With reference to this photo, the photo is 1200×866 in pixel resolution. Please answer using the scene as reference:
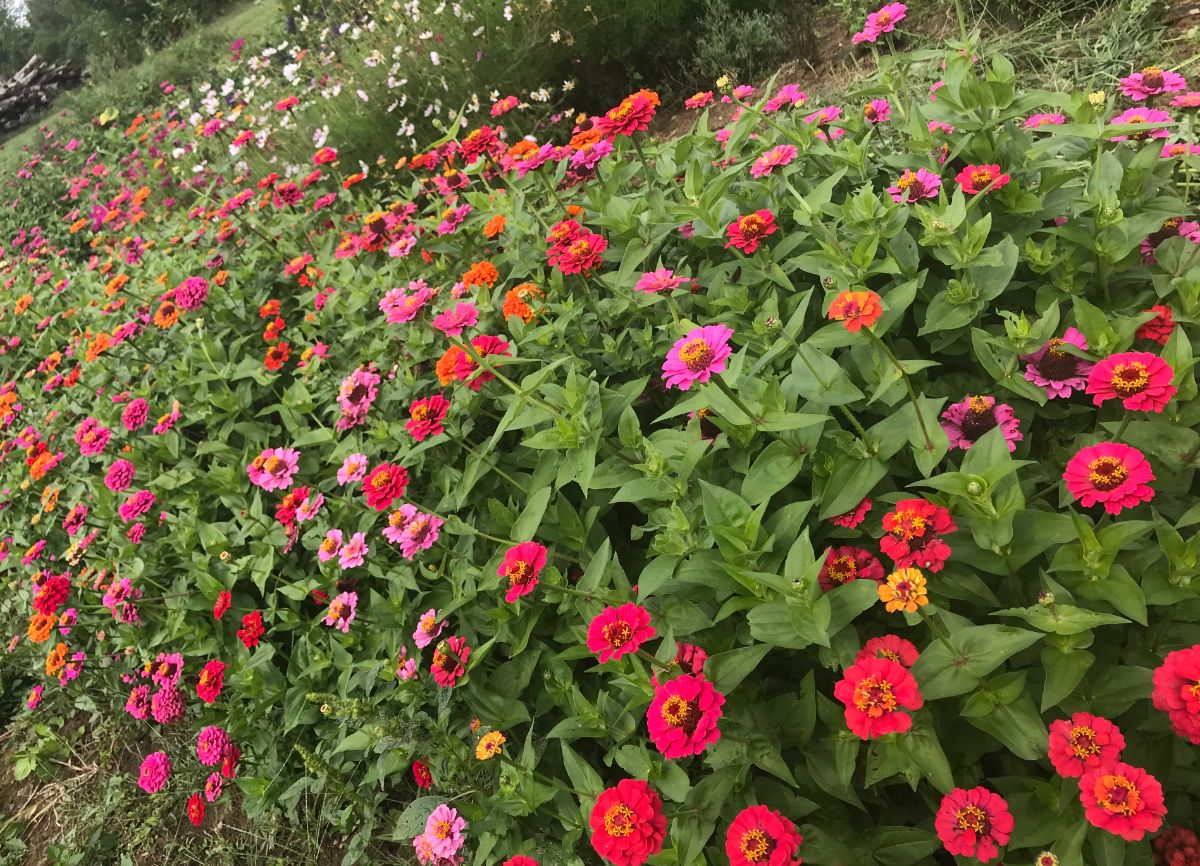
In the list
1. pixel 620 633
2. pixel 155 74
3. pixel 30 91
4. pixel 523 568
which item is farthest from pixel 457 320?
pixel 30 91

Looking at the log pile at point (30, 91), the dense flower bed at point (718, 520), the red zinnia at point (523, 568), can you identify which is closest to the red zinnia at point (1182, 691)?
the dense flower bed at point (718, 520)

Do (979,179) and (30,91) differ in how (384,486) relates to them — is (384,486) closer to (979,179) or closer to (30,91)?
(979,179)

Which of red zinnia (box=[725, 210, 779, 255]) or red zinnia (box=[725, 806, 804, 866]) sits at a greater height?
red zinnia (box=[725, 210, 779, 255])

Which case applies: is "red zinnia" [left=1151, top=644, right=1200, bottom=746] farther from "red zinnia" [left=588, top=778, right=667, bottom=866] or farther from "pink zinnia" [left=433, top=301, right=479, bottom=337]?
"pink zinnia" [left=433, top=301, right=479, bottom=337]

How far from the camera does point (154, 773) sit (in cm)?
240

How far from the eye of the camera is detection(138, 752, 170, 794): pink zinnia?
2.38 meters

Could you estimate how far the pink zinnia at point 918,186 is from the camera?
2109 millimetres

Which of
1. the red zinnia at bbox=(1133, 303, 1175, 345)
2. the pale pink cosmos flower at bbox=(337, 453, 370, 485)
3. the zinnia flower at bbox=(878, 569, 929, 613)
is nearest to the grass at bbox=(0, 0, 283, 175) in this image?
the pale pink cosmos flower at bbox=(337, 453, 370, 485)

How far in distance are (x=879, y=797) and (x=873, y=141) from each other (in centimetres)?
283

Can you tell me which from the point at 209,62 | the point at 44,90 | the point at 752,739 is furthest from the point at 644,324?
the point at 44,90

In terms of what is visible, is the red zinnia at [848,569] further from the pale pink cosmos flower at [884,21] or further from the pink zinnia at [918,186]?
the pale pink cosmos flower at [884,21]

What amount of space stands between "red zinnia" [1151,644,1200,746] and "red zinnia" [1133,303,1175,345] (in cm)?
97

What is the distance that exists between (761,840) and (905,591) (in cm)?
52

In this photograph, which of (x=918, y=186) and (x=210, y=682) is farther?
(x=210, y=682)
